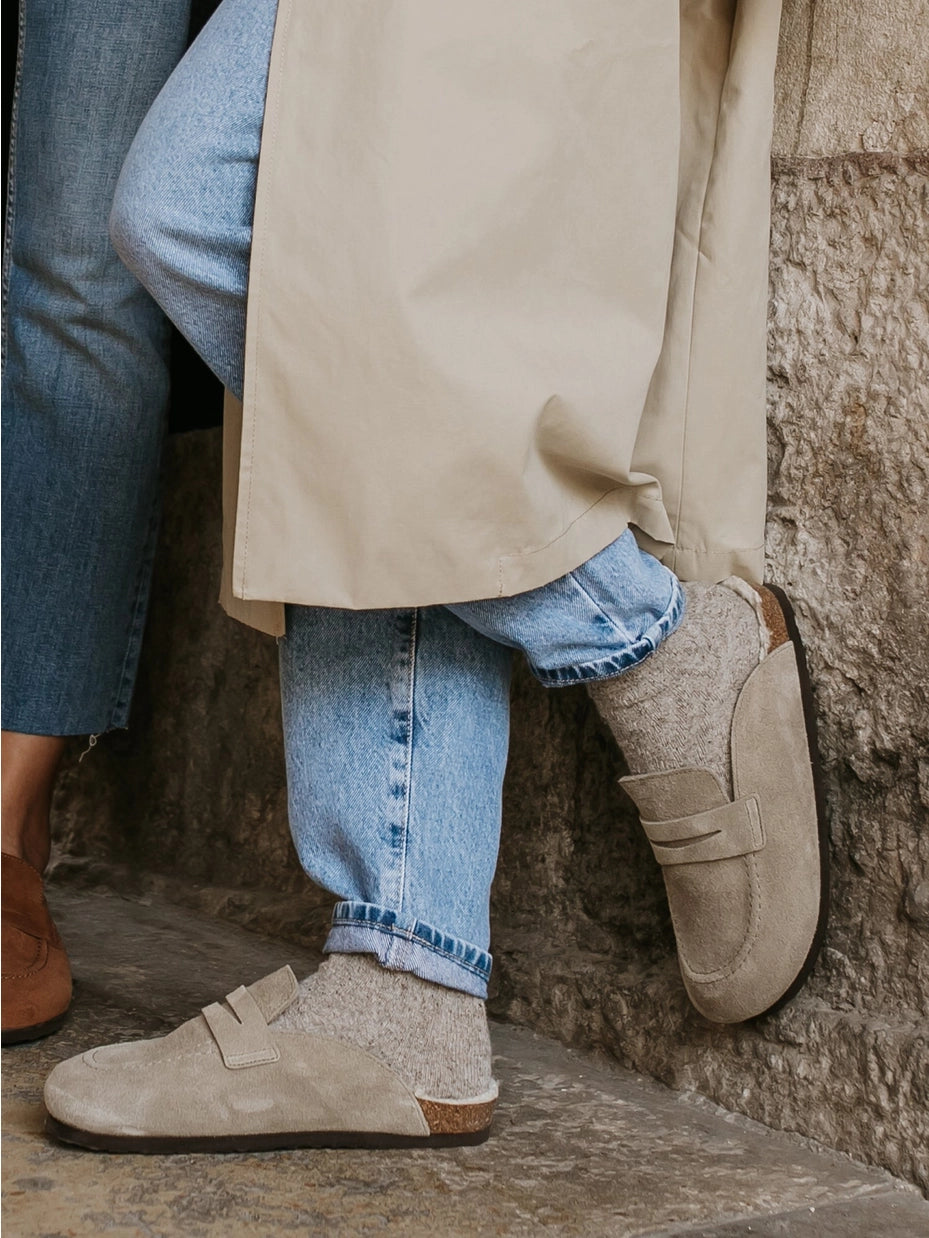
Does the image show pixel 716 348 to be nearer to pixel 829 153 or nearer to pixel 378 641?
pixel 829 153

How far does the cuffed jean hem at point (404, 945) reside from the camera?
888mm

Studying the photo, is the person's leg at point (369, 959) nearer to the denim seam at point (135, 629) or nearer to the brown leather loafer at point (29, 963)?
the brown leather loafer at point (29, 963)

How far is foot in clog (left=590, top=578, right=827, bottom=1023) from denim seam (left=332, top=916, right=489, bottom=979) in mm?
165

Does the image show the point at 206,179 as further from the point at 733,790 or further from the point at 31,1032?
the point at 31,1032

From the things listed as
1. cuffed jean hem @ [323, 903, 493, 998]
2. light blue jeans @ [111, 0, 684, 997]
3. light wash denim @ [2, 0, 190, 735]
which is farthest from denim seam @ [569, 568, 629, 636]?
light wash denim @ [2, 0, 190, 735]

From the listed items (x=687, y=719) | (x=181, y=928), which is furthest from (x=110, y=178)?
(x=181, y=928)

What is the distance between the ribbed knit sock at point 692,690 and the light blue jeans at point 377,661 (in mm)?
27

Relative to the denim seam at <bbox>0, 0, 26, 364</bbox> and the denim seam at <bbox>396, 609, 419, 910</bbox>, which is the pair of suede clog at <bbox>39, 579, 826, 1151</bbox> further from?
the denim seam at <bbox>0, 0, 26, 364</bbox>

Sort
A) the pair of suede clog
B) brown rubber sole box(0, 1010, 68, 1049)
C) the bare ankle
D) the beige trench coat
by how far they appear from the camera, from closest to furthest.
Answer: the beige trench coat
the pair of suede clog
brown rubber sole box(0, 1010, 68, 1049)
the bare ankle

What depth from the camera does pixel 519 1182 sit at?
837 mm

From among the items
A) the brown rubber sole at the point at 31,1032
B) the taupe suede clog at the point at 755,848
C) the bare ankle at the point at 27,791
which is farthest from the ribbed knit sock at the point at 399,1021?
the bare ankle at the point at 27,791

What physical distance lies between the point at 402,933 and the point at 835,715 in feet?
1.15

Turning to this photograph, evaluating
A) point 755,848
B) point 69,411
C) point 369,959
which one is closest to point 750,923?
point 755,848

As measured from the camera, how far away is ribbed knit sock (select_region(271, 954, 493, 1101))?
2.89 ft
